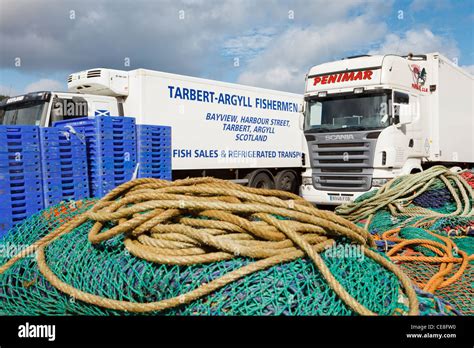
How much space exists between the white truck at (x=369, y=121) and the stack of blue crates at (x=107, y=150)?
4300 mm

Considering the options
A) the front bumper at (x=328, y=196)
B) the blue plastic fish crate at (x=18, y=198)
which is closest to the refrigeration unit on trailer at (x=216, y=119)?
the front bumper at (x=328, y=196)

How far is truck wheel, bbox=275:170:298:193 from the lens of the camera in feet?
41.5

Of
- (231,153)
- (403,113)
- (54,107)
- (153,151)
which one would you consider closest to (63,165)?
(153,151)

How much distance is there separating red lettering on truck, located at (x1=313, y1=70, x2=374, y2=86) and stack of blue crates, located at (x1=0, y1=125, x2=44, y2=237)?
611 centimetres

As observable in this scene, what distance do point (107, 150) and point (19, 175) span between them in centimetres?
150

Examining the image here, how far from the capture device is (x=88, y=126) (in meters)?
6.10

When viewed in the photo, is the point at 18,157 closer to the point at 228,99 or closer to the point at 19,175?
the point at 19,175

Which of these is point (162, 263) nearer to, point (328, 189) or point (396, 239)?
point (396, 239)

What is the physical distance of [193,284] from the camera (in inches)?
96.6

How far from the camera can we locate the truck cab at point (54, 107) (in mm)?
8656

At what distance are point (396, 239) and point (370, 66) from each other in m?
5.62

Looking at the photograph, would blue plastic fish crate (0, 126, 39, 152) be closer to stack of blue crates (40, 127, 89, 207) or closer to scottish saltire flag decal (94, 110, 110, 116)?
stack of blue crates (40, 127, 89, 207)

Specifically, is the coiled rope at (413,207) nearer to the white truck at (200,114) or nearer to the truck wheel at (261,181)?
the white truck at (200,114)
